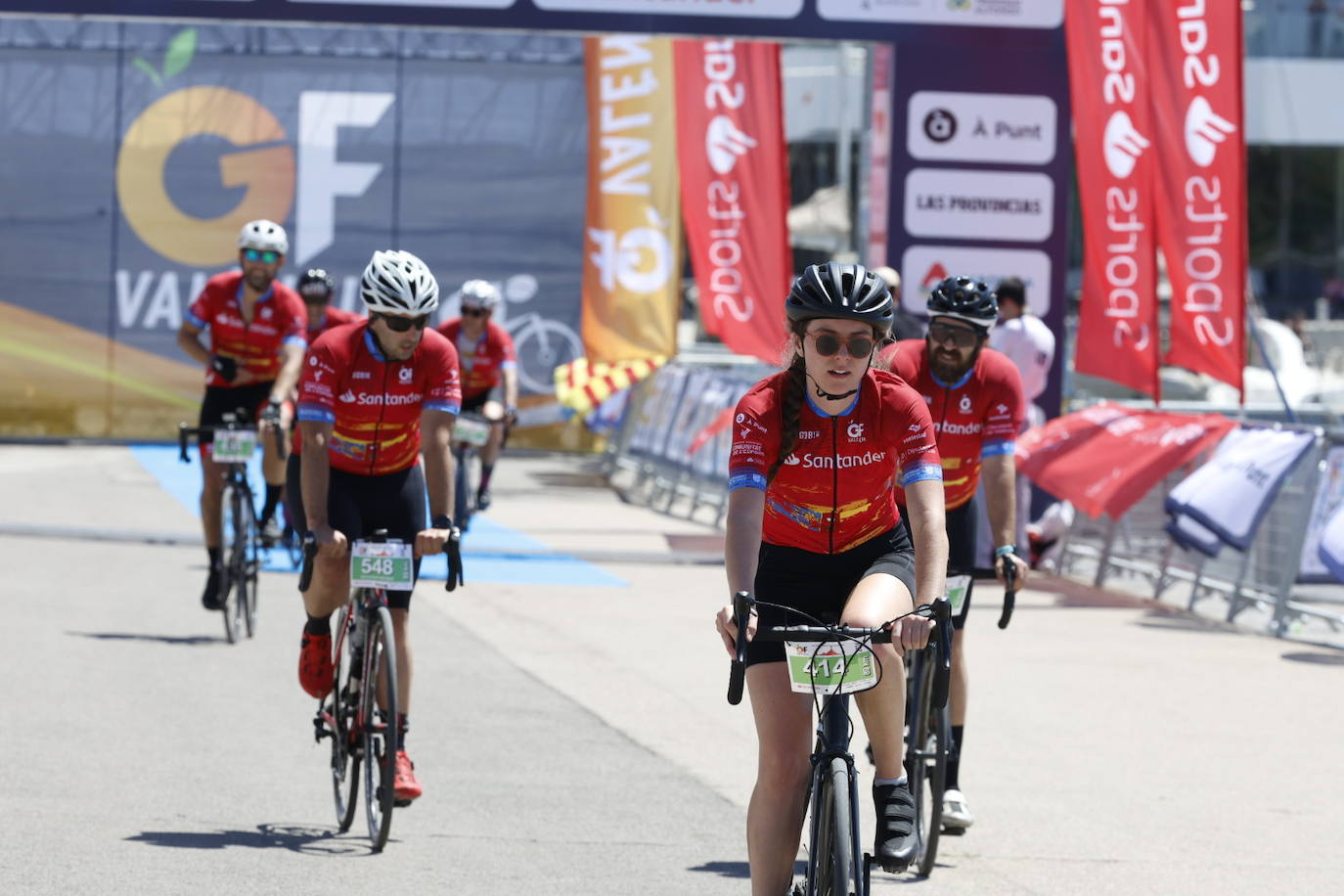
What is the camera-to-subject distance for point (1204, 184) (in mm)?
14359

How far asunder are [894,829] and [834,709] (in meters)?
0.42

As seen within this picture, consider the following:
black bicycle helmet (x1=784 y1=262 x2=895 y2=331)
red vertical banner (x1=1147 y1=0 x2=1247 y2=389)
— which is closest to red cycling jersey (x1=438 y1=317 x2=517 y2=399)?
red vertical banner (x1=1147 y1=0 x2=1247 y2=389)

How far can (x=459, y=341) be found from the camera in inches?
597

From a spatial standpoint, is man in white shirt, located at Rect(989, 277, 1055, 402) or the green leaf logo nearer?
man in white shirt, located at Rect(989, 277, 1055, 402)

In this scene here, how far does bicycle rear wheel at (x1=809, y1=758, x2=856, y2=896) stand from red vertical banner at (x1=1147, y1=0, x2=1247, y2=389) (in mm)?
9614

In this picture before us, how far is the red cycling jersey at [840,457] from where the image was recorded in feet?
17.5

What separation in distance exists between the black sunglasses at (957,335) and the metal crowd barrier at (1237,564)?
5861 millimetres

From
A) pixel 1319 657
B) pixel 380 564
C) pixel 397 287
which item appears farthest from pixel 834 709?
pixel 1319 657

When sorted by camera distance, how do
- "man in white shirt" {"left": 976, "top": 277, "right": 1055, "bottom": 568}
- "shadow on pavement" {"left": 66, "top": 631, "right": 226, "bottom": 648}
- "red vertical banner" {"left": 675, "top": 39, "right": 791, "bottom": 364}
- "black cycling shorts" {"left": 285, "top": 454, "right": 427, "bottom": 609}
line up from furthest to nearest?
"red vertical banner" {"left": 675, "top": 39, "right": 791, "bottom": 364} → "man in white shirt" {"left": 976, "top": 277, "right": 1055, "bottom": 568} → "shadow on pavement" {"left": 66, "top": 631, "right": 226, "bottom": 648} → "black cycling shorts" {"left": 285, "top": 454, "right": 427, "bottom": 609}

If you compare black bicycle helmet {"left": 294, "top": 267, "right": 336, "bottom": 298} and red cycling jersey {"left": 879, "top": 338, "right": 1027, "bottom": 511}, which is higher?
black bicycle helmet {"left": 294, "top": 267, "right": 336, "bottom": 298}

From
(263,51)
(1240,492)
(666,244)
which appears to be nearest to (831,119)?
(263,51)

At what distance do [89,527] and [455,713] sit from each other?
25.2ft

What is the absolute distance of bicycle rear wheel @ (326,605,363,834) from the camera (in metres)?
7.29

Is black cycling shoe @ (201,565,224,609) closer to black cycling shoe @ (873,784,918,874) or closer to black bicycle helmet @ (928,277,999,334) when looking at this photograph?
black bicycle helmet @ (928,277,999,334)
